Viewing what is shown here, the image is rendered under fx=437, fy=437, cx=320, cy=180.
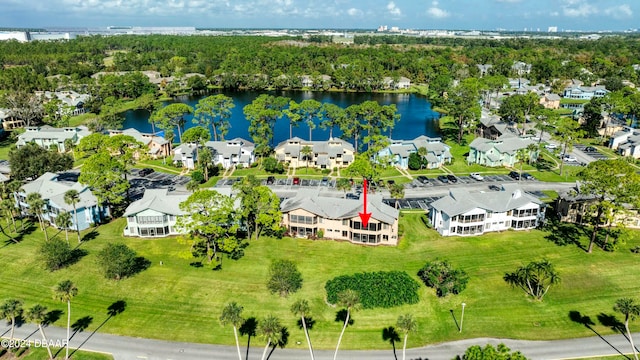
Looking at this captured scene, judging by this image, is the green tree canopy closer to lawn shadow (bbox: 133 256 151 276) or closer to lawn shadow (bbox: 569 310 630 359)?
lawn shadow (bbox: 133 256 151 276)

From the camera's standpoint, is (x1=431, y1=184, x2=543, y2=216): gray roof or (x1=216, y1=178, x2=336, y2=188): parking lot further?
(x1=216, y1=178, x2=336, y2=188): parking lot

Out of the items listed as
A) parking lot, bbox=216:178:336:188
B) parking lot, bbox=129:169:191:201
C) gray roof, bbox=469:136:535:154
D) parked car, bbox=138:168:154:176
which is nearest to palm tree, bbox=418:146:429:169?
gray roof, bbox=469:136:535:154

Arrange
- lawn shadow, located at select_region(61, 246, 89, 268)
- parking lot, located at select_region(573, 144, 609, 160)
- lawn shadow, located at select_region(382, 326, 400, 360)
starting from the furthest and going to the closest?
1. parking lot, located at select_region(573, 144, 609, 160)
2. lawn shadow, located at select_region(61, 246, 89, 268)
3. lawn shadow, located at select_region(382, 326, 400, 360)

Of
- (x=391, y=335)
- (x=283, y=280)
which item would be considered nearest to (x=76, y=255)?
(x=283, y=280)

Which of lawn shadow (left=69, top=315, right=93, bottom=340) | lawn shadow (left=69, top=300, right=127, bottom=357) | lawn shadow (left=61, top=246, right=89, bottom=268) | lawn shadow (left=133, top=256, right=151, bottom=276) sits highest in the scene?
lawn shadow (left=61, top=246, right=89, bottom=268)

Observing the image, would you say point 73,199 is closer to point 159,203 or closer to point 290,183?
point 159,203

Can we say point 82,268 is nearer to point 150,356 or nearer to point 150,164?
point 150,356
